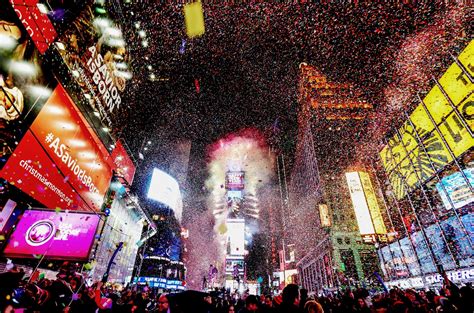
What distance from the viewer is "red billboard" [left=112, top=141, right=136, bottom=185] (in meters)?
13.3

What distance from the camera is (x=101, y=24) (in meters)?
9.12

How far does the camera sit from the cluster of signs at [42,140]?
17.8 ft

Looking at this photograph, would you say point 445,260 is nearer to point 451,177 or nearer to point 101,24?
point 451,177

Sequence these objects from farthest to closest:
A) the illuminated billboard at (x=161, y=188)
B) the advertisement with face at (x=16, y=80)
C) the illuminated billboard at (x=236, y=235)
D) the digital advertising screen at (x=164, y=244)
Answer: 1. the illuminated billboard at (x=236, y=235)
2. the digital advertising screen at (x=164, y=244)
3. the illuminated billboard at (x=161, y=188)
4. the advertisement with face at (x=16, y=80)

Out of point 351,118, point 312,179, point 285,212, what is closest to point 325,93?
point 351,118

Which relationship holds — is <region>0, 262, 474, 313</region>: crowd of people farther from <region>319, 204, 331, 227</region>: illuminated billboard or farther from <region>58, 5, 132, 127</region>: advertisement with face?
<region>319, 204, 331, 227</region>: illuminated billboard

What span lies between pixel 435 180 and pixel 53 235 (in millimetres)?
31636

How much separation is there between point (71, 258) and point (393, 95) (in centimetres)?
3846

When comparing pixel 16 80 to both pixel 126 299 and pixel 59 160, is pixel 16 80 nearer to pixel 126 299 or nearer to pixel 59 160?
pixel 59 160

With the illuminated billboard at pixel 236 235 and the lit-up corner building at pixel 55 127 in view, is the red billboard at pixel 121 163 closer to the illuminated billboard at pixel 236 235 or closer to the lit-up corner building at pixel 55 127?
the lit-up corner building at pixel 55 127

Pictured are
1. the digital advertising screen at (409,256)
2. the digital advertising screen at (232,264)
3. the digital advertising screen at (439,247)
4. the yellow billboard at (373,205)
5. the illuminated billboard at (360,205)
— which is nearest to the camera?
the digital advertising screen at (439,247)

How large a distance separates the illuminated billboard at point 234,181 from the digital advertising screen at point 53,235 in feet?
192

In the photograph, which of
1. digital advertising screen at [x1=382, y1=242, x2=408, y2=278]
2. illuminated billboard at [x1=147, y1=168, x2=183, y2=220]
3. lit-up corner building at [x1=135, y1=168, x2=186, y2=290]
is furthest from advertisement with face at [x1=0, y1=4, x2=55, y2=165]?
lit-up corner building at [x1=135, y1=168, x2=186, y2=290]

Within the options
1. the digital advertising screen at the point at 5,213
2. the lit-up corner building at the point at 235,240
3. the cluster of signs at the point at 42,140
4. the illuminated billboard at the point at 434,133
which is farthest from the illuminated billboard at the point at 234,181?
the digital advertising screen at the point at 5,213
